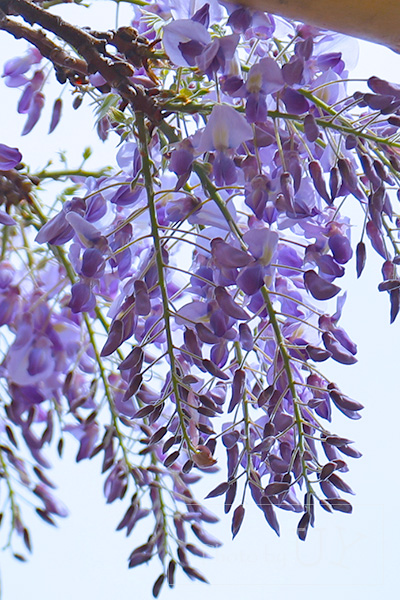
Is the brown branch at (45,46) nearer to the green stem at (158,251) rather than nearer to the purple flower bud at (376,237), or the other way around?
the green stem at (158,251)

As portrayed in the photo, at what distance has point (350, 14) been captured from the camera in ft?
1.09

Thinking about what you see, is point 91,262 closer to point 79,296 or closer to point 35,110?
point 79,296

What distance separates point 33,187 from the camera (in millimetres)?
556

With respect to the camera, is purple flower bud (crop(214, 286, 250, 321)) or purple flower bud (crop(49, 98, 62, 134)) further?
purple flower bud (crop(49, 98, 62, 134))

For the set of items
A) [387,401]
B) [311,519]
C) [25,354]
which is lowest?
[311,519]

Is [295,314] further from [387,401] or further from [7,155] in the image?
[387,401]

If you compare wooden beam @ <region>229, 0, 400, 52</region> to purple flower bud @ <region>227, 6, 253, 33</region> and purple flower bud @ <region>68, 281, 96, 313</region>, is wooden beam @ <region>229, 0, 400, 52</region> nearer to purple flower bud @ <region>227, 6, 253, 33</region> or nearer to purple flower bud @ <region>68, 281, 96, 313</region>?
purple flower bud @ <region>227, 6, 253, 33</region>

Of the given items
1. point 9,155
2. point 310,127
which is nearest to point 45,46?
point 9,155

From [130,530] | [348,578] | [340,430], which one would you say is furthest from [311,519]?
[340,430]

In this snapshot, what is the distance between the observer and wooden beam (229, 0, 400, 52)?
12.9 inches

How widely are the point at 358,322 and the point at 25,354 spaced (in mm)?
577

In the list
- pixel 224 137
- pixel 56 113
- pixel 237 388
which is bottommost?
pixel 237 388

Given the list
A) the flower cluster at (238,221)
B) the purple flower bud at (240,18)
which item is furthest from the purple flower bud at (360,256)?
the purple flower bud at (240,18)

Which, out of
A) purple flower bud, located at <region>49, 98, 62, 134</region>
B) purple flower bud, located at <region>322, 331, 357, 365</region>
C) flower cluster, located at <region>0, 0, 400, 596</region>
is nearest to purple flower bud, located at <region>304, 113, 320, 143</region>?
flower cluster, located at <region>0, 0, 400, 596</region>
